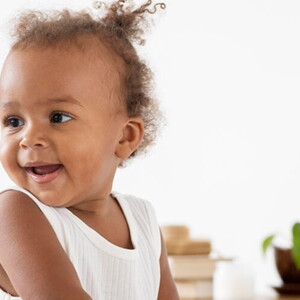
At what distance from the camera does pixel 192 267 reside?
282cm

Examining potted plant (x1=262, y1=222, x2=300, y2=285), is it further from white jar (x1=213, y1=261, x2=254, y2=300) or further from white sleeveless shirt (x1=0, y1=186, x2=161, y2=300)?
white sleeveless shirt (x1=0, y1=186, x2=161, y2=300)

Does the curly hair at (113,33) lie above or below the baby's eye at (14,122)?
above

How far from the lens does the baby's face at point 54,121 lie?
1.02 meters

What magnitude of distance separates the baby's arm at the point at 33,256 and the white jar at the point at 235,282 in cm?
203

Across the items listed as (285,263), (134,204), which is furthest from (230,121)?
(134,204)

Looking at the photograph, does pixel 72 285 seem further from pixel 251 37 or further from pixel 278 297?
pixel 251 37

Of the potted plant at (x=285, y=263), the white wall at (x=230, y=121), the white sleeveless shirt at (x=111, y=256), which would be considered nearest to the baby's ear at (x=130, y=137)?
the white sleeveless shirt at (x=111, y=256)

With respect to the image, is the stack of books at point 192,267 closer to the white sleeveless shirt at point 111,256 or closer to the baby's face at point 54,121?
the white sleeveless shirt at point 111,256

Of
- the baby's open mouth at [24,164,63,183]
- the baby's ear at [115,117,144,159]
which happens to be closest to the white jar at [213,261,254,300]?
the baby's ear at [115,117,144,159]

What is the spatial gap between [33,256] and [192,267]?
6.24ft

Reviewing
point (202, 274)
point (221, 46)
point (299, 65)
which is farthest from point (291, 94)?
point (202, 274)

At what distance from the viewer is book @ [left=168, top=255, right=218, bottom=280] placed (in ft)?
9.23

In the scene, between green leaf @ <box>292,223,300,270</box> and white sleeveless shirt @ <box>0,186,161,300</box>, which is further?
green leaf @ <box>292,223,300,270</box>

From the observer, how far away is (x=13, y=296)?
1.04 m
